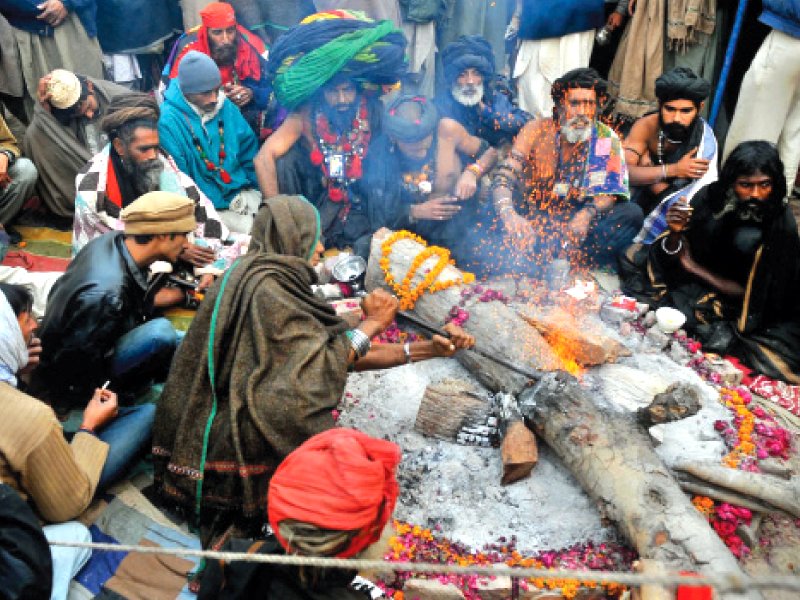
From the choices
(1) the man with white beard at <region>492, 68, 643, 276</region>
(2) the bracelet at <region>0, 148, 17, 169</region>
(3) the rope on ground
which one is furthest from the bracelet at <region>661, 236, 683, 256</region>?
(2) the bracelet at <region>0, 148, 17, 169</region>

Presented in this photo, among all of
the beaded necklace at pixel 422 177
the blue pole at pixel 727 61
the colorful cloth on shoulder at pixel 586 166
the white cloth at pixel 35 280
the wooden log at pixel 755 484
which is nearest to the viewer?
the wooden log at pixel 755 484

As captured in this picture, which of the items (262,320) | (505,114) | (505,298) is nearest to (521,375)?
(505,298)

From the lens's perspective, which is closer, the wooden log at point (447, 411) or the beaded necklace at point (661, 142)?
the wooden log at point (447, 411)

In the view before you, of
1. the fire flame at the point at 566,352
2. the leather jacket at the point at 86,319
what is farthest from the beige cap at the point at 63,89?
the fire flame at the point at 566,352

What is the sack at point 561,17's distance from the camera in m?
7.14

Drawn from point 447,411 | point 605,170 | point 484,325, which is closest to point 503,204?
point 605,170

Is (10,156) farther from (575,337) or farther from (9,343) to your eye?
(575,337)

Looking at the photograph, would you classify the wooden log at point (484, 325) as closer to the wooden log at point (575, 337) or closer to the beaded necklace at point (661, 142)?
the wooden log at point (575, 337)

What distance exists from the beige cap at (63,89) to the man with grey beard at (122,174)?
831 mm

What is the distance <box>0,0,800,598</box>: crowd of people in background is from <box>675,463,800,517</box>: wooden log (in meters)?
1.51

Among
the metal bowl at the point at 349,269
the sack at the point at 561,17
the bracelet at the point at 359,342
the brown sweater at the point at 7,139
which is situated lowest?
the metal bowl at the point at 349,269

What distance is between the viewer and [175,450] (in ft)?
11.2

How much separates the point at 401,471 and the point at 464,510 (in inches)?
17.6

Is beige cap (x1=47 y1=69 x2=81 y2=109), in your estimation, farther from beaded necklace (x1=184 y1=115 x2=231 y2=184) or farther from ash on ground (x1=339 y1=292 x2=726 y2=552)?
ash on ground (x1=339 y1=292 x2=726 y2=552)
